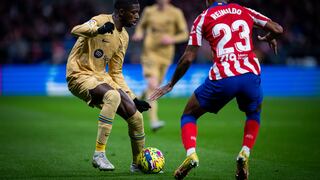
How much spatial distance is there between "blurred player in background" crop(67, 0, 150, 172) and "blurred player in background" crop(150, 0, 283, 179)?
3.71 ft

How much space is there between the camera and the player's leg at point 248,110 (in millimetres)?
7356

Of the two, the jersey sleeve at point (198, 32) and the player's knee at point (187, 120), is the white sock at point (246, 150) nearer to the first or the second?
the player's knee at point (187, 120)

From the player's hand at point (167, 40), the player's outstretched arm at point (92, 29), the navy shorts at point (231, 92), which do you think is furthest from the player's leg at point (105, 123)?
the player's hand at point (167, 40)

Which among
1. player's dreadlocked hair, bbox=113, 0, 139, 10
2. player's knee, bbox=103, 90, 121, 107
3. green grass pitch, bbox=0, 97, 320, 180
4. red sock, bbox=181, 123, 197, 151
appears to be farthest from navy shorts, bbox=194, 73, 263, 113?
player's dreadlocked hair, bbox=113, 0, 139, 10

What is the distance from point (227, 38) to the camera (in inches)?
294

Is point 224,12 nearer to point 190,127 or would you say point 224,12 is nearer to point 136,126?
point 190,127

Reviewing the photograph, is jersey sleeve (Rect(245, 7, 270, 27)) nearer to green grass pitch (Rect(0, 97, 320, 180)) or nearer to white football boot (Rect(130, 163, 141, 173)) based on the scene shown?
green grass pitch (Rect(0, 97, 320, 180))

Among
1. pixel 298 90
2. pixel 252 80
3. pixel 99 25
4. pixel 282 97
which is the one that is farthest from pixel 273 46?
pixel 298 90

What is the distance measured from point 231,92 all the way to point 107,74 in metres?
2.07

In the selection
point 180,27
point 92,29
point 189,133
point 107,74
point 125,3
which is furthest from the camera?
point 180,27

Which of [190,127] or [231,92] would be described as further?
[190,127]

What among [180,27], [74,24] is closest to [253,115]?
[180,27]

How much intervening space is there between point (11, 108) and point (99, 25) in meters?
11.4

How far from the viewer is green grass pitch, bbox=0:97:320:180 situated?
856 centimetres
